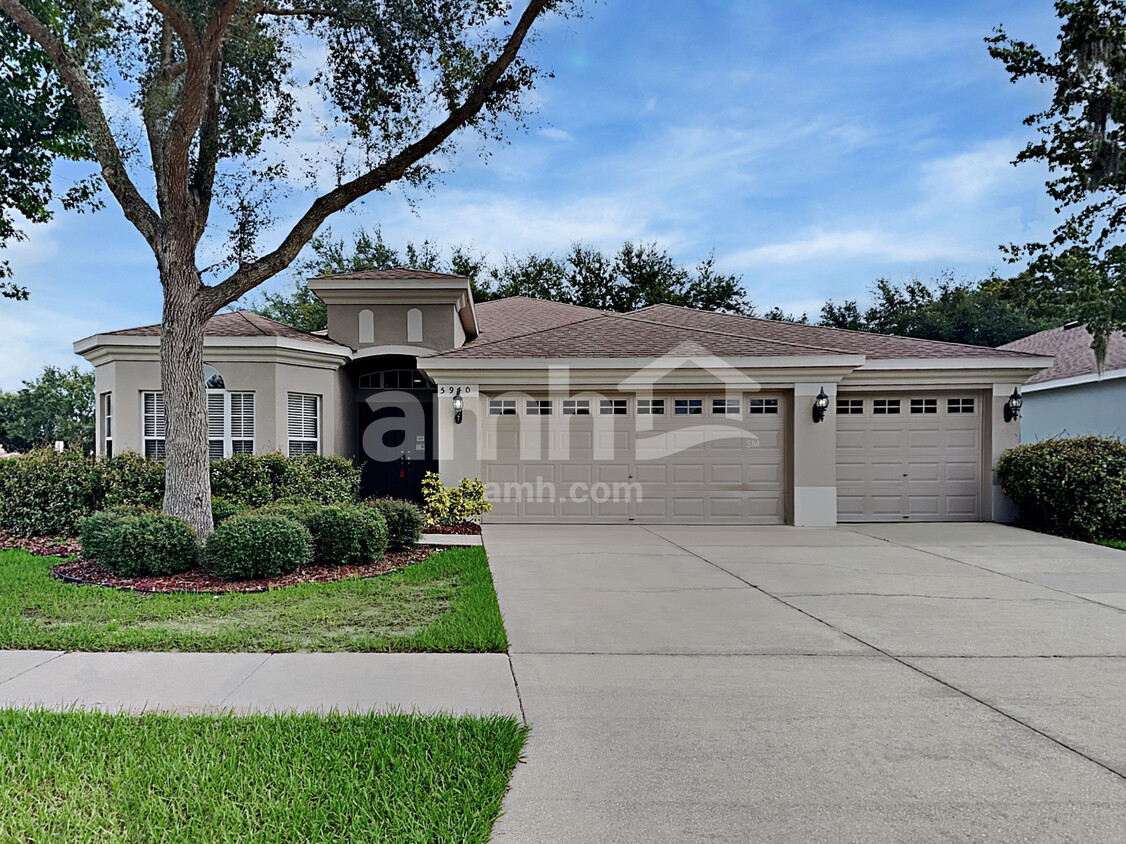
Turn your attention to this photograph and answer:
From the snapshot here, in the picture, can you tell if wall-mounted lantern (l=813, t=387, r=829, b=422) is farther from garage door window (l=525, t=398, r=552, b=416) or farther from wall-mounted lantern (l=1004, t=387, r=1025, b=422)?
garage door window (l=525, t=398, r=552, b=416)

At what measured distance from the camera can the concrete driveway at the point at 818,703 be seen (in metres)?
2.74

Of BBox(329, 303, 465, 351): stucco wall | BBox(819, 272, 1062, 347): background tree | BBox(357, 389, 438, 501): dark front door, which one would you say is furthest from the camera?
BBox(819, 272, 1062, 347): background tree

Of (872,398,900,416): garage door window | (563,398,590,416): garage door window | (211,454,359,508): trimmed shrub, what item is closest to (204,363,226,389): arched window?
(211,454,359,508): trimmed shrub

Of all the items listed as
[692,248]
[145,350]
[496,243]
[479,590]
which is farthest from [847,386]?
[496,243]

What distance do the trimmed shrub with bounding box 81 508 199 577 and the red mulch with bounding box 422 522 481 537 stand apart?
12.5 feet

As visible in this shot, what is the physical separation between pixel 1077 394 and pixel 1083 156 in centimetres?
677

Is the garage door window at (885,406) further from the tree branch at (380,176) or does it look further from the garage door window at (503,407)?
the tree branch at (380,176)

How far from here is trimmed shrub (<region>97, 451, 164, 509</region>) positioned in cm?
1017

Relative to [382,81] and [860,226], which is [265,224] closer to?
[382,81]

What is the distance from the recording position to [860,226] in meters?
21.6

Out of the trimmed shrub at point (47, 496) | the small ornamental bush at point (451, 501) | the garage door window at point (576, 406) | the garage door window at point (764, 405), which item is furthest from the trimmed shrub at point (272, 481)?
the garage door window at point (764, 405)

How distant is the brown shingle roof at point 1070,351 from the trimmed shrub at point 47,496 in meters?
17.9

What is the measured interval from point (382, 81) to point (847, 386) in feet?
30.3

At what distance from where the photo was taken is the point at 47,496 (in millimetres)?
10148
